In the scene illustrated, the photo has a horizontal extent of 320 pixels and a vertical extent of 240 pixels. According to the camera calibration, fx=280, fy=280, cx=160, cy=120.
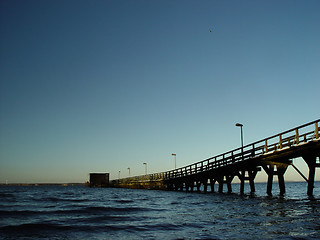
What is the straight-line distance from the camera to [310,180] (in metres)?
15.5

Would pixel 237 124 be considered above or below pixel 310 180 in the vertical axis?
above

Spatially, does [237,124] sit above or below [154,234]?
above

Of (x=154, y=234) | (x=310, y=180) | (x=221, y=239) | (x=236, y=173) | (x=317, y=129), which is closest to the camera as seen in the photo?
(x=221, y=239)

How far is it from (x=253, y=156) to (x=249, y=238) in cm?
1452

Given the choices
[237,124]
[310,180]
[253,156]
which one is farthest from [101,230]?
[237,124]

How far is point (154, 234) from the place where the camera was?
664 centimetres

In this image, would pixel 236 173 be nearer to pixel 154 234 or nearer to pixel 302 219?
pixel 302 219

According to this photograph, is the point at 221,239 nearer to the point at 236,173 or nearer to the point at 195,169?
the point at 236,173

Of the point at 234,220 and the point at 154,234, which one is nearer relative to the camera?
the point at 154,234

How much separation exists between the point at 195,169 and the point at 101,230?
2226cm

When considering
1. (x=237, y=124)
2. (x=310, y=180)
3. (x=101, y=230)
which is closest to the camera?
(x=101, y=230)

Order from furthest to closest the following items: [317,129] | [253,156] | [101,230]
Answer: [253,156] → [317,129] → [101,230]

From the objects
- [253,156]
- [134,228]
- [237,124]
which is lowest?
[134,228]

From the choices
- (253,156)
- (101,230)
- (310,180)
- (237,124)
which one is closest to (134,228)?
(101,230)
